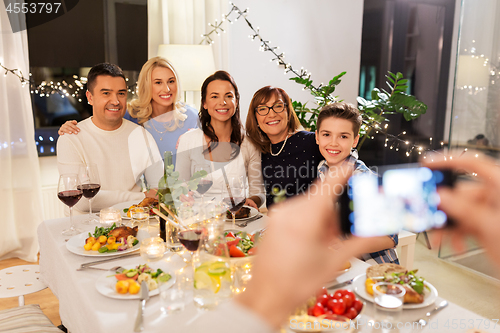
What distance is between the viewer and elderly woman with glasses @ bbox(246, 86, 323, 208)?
2094 millimetres

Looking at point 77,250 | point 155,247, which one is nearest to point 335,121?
point 155,247

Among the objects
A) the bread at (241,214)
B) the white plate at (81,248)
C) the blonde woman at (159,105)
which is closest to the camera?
the white plate at (81,248)

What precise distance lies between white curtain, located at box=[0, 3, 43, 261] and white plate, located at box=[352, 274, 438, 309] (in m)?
2.84

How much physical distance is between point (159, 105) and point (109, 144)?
53cm

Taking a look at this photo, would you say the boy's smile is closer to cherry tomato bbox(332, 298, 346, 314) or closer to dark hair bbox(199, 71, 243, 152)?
dark hair bbox(199, 71, 243, 152)

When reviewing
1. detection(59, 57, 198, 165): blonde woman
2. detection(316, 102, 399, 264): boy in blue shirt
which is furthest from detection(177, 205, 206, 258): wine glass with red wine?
detection(59, 57, 198, 165): blonde woman

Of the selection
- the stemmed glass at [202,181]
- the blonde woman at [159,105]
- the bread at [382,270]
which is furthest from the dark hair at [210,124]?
the bread at [382,270]

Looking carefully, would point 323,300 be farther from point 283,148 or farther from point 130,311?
point 283,148

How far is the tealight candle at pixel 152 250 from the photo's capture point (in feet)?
3.96

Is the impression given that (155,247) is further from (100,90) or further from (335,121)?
(100,90)

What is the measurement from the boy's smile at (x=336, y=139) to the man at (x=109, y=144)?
3.60 ft

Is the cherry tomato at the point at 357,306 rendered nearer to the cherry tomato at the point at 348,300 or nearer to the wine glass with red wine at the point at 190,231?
the cherry tomato at the point at 348,300

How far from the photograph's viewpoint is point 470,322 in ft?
2.75

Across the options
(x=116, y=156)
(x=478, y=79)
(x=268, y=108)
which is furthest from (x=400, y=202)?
(x=478, y=79)
